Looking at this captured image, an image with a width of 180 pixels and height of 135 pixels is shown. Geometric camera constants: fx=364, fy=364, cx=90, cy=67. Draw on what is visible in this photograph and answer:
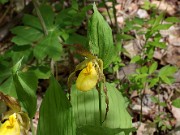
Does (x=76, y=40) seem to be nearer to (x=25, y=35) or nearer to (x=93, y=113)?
(x=25, y=35)

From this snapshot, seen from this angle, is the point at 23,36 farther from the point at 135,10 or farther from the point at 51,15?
the point at 135,10

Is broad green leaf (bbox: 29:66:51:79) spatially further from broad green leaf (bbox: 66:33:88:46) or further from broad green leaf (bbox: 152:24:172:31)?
broad green leaf (bbox: 152:24:172:31)

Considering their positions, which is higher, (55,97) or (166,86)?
(55,97)

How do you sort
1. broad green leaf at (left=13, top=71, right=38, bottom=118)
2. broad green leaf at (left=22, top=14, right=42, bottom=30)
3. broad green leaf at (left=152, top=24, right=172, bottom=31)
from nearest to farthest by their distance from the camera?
broad green leaf at (left=13, top=71, right=38, bottom=118)
broad green leaf at (left=152, top=24, right=172, bottom=31)
broad green leaf at (left=22, top=14, right=42, bottom=30)

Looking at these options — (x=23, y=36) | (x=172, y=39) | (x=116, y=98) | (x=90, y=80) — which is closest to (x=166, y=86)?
(x=172, y=39)

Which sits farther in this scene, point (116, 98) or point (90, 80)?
point (116, 98)

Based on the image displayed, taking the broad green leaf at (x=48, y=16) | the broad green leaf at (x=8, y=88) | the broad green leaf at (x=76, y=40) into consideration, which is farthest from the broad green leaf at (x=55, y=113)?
the broad green leaf at (x=48, y=16)

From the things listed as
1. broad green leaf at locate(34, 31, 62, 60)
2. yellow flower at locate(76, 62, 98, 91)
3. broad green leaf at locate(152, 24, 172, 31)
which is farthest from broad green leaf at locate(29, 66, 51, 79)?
yellow flower at locate(76, 62, 98, 91)
